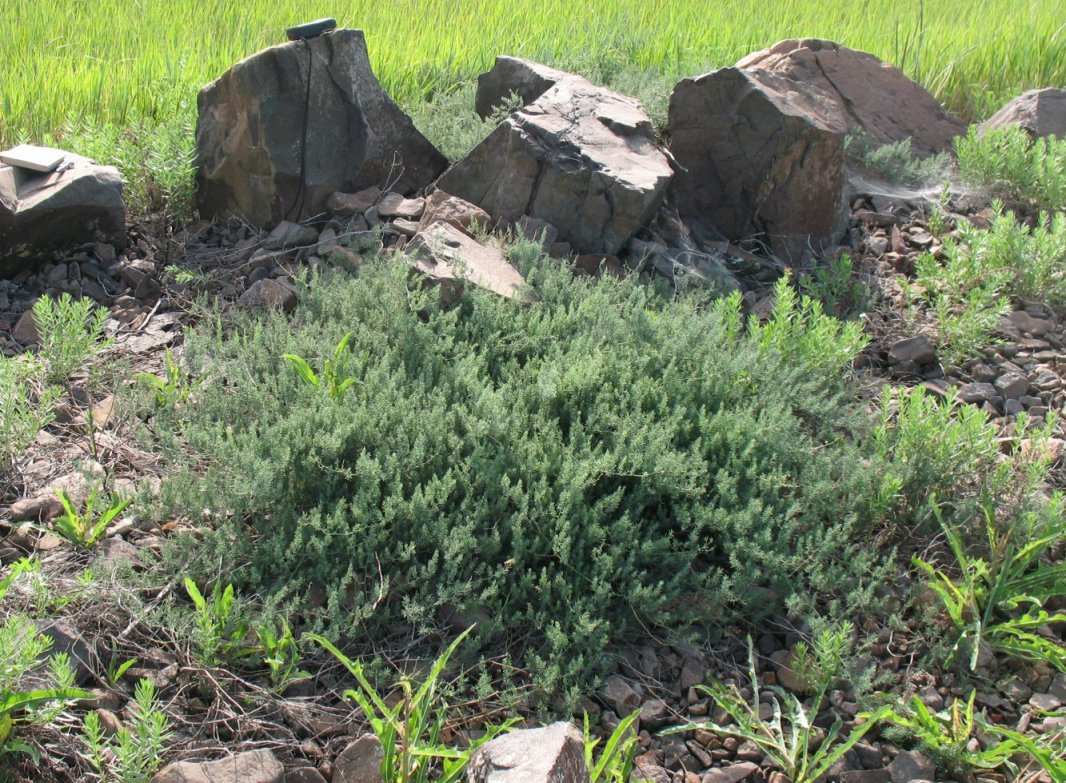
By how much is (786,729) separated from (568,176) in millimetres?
2635

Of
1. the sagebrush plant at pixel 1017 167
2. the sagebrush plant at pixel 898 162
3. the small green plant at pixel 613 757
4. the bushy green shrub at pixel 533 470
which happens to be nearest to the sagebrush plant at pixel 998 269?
the sagebrush plant at pixel 1017 167

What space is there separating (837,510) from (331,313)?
6.66 ft

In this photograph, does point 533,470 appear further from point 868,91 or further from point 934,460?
point 868,91

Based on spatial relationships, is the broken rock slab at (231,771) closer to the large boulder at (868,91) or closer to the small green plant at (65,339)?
the small green plant at (65,339)

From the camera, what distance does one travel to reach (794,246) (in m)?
5.08

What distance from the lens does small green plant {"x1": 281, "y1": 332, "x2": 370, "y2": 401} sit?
3.36 metres

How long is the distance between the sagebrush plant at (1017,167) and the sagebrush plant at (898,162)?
151mm

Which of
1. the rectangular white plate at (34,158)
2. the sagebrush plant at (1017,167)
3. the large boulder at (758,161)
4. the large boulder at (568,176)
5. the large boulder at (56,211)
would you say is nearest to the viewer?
the large boulder at (56,211)

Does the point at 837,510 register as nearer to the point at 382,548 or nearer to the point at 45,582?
the point at 382,548

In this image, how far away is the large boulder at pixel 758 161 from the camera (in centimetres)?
497

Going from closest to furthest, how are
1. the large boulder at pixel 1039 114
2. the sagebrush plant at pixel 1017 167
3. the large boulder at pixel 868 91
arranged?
the sagebrush plant at pixel 1017 167 < the large boulder at pixel 1039 114 < the large boulder at pixel 868 91

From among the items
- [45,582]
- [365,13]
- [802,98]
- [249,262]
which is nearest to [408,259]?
[249,262]

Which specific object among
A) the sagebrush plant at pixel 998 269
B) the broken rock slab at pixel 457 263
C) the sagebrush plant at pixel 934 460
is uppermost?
the sagebrush plant at pixel 998 269

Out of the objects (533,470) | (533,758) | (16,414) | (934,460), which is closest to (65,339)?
(16,414)
